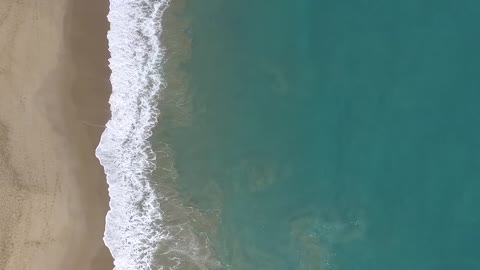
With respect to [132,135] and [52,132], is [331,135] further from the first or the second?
[52,132]

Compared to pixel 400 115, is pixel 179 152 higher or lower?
lower

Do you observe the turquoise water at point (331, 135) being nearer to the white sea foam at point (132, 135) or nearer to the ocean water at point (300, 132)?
the ocean water at point (300, 132)

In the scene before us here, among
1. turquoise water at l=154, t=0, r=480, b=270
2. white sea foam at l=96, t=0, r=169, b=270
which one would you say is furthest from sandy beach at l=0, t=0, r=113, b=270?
turquoise water at l=154, t=0, r=480, b=270

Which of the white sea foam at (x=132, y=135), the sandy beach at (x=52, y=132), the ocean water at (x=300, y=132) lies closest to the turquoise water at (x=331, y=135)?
the ocean water at (x=300, y=132)

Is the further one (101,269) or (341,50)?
(341,50)

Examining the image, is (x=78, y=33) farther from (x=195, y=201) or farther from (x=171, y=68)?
(x=195, y=201)

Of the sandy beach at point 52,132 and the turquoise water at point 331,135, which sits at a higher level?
the turquoise water at point 331,135

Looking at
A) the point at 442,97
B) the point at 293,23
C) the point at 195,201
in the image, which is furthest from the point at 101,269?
the point at 442,97
